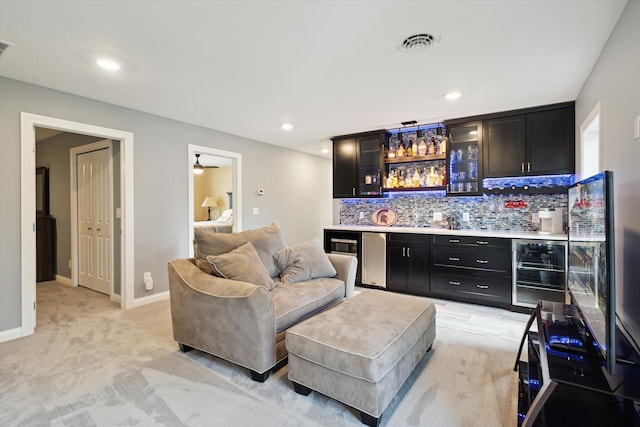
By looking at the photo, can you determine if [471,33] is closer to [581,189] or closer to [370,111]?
[581,189]

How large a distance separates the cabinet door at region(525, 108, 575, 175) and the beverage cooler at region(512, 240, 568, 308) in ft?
2.88

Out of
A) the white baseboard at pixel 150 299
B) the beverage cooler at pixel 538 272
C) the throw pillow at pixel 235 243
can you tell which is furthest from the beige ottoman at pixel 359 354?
the white baseboard at pixel 150 299

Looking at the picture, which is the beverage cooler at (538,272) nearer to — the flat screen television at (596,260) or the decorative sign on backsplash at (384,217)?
the flat screen television at (596,260)

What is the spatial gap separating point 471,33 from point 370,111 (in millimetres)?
1730

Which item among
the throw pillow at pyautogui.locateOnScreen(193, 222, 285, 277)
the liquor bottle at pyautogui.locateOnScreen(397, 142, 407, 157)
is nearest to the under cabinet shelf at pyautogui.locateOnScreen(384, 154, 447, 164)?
the liquor bottle at pyautogui.locateOnScreen(397, 142, 407, 157)

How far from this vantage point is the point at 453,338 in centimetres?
284

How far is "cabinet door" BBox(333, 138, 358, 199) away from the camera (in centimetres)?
497

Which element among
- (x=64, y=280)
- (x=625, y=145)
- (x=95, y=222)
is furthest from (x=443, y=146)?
(x=64, y=280)

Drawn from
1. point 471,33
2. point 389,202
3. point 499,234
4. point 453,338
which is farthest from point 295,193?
point 471,33

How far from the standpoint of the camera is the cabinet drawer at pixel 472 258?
11.8 ft

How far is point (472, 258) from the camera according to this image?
12.4ft

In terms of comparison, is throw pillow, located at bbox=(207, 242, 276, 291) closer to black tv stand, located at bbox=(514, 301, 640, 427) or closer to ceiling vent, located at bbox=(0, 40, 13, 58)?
black tv stand, located at bbox=(514, 301, 640, 427)

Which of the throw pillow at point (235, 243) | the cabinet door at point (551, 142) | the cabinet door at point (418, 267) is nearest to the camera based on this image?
the throw pillow at point (235, 243)

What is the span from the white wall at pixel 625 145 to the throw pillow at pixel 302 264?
2.21m
